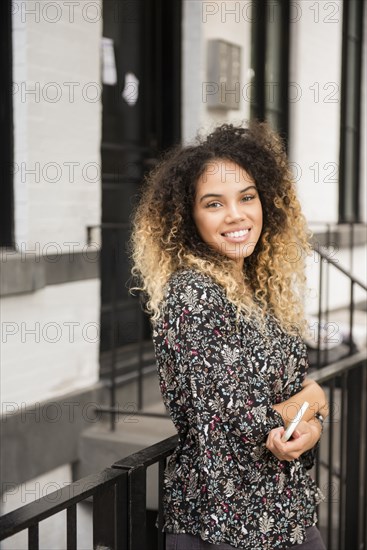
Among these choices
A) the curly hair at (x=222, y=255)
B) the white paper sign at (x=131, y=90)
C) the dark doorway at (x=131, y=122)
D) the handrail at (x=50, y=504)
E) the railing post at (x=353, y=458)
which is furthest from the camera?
the white paper sign at (x=131, y=90)

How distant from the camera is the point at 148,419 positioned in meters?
5.33

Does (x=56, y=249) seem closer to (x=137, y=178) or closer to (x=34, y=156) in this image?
(x=34, y=156)

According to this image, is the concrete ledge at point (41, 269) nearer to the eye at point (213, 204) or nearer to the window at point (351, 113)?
the eye at point (213, 204)

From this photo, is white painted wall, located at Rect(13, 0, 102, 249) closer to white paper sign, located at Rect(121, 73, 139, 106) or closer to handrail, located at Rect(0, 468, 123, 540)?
white paper sign, located at Rect(121, 73, 139, 106)

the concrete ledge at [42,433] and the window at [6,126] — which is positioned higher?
the window at [6,126]

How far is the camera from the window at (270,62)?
7.75m

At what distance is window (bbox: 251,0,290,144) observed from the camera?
775 centimetres

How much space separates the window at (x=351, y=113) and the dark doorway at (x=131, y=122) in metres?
3.49

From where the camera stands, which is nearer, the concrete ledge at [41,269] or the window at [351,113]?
the concrete ledge at [41,269]

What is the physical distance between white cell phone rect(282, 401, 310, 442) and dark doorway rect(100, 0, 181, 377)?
367 centimetres

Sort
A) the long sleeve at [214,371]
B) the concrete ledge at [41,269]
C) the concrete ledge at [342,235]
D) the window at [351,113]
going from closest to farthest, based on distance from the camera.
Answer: the long sleeve at [214,371] < the concrete ledge at [41,269] < the concrete ledge at [342,235] < the window at [351,113]

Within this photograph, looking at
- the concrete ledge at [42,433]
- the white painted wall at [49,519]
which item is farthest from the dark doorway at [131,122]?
the white painted wall at [49,519]

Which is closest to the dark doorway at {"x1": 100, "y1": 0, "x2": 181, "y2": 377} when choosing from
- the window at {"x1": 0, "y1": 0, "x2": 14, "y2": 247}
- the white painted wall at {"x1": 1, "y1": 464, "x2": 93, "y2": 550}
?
the white painted wall at {"x1": 1, "y1": 464, "x2": 93, "y2": 550}

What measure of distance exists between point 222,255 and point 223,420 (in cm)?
50
